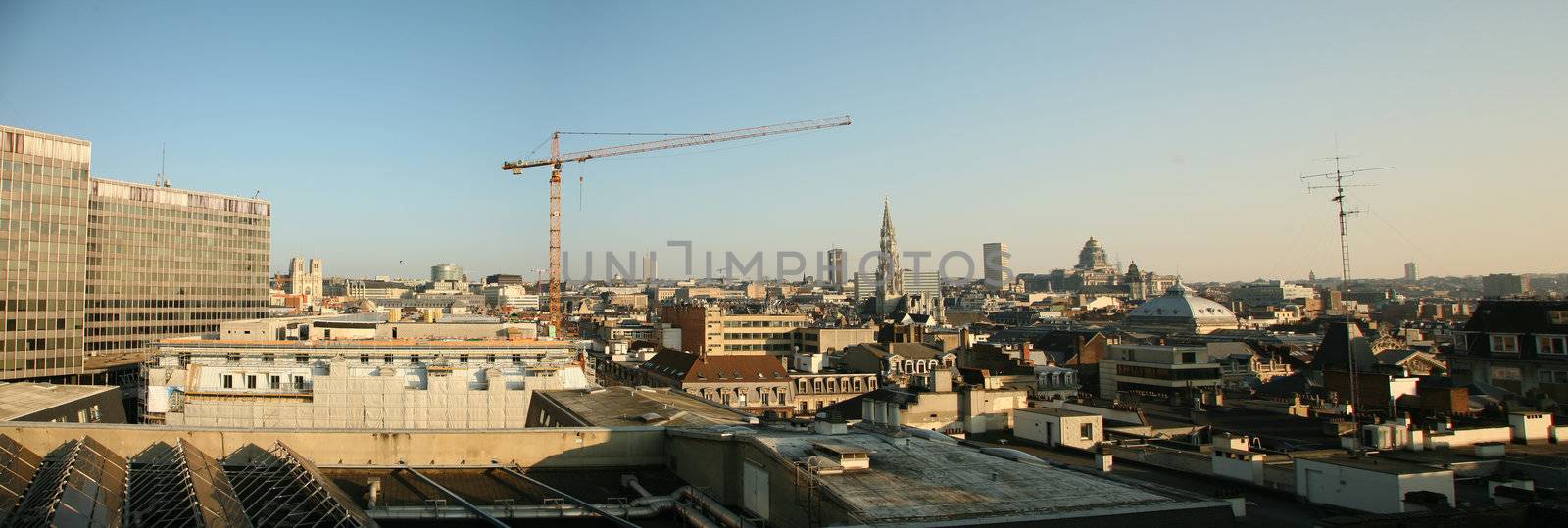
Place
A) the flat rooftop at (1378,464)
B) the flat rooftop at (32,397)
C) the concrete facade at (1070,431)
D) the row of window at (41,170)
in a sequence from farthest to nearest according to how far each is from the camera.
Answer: the row of window at (41,170), the concrete facade at (1070,431), the flat rooftop at (32,397), the flat rooftop at (1378,464)

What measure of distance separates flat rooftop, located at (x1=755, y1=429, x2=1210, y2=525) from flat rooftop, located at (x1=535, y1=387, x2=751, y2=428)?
700 cm

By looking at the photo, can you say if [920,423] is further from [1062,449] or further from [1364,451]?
[1364,451]

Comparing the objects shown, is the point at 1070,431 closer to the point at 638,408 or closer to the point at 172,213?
the point at 638,408

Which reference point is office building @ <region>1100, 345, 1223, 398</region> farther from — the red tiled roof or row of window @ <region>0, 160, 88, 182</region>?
row of window @ <region>0, 160, 88, 182</region>

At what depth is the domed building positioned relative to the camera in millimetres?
148250

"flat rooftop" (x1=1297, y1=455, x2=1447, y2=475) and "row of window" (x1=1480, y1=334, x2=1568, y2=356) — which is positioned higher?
"row of window" (x1=1480, y1=334, x2=1568, y2=356)

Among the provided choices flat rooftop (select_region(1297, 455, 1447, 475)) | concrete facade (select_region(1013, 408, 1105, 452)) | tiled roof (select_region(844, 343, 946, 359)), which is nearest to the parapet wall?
concrete facade (select_region(1013, 408, 1105, 452))

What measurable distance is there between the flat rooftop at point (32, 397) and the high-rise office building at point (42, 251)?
4273 centimetres

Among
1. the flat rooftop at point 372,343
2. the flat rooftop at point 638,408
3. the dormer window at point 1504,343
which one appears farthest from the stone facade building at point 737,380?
the dormer window at point 1504,343

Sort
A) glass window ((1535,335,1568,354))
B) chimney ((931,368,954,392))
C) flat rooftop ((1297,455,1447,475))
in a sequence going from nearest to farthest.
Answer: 1. flat rooftop ((1297,455,1447,475))
2. chimney ((931,368,954,392))
3. glass window ((1535,335,1568,354))

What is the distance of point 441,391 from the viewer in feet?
160

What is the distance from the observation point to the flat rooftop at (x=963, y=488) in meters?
13.3

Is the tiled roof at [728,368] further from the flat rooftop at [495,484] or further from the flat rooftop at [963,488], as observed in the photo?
the flat rooftop at [963,488]

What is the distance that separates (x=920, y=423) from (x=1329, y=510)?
19965 mm
